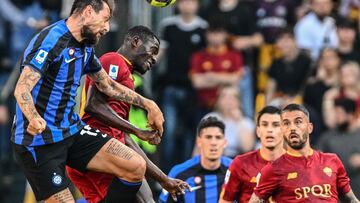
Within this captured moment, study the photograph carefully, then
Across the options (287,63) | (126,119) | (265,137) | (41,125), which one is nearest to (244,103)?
(287,63)

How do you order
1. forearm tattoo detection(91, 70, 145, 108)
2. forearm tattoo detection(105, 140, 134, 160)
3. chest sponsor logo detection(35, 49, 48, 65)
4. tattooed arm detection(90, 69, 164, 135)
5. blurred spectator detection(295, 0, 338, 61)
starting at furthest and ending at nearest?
1. blurred spectator detection(295, 0, 338, 61)
2. forearm tattoo detection(91, 70, 145, 108)
3. tattooed arm detection(90, 69, 164, 135)
4. forearm tattoo detection(105, 140, 134, 160)
5. chest sponsor logo detection(35, 49, 48, 65)

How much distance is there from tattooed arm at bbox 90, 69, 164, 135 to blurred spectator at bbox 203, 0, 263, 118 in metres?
6.05

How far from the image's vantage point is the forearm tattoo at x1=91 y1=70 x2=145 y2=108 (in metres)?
10.2

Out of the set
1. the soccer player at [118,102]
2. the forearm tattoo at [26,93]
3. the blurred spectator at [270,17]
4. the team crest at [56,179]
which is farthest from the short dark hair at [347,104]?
the forearm tattoo at [26,93]

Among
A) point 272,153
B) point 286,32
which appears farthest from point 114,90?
point 286,32

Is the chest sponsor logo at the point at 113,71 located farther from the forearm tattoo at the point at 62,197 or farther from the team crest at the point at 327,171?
the team crest at the point at 327,171

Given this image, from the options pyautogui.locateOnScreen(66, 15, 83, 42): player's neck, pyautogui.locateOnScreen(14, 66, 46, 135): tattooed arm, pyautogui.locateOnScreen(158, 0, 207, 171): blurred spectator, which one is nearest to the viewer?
pyautogui.locateOnScreen(14, 66, 46, 135): tattooed arm

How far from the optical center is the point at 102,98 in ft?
33.9

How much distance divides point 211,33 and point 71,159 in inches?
243

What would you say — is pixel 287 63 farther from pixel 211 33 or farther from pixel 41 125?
pixel 41 125

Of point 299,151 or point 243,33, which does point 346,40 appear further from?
point 299,151

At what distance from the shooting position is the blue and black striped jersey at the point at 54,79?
951cm

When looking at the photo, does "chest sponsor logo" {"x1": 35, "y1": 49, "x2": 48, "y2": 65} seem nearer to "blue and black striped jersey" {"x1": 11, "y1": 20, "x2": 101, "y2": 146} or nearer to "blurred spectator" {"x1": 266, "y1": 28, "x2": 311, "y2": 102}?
"blue and black striped jersey" {"x1": 11, "y1": 20, "x2": 101, "y2": 146}

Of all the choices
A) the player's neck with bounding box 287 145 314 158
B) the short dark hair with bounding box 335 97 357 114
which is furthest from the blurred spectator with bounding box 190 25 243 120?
the player's neck with bounding box 287 145 314 158
